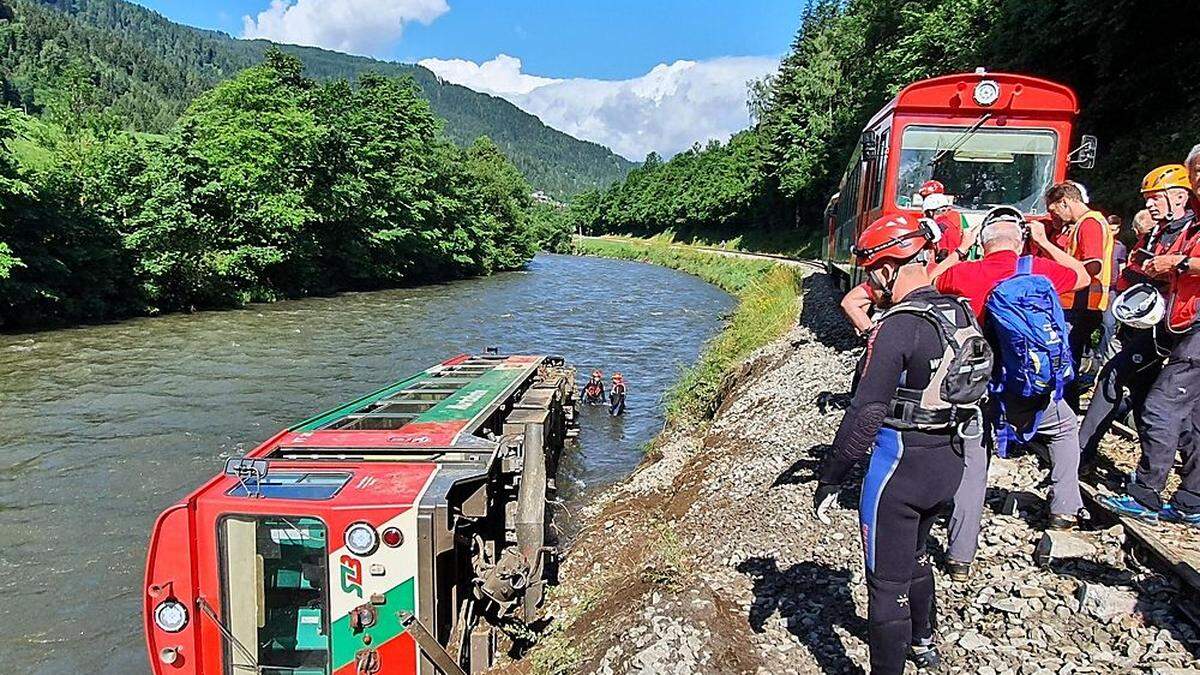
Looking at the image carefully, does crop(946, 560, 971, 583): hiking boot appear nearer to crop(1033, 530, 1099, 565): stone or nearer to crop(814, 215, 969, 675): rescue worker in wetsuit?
crop(1033, 530, 1099, 565): stone

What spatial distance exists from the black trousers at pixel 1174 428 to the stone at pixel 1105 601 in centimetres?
84

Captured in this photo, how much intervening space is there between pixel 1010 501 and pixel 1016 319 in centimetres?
196

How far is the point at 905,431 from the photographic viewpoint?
3.32 m

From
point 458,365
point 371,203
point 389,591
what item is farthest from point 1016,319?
point 371,203

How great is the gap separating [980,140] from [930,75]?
18.4 m

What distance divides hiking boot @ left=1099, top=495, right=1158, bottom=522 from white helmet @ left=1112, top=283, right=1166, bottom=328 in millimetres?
1148

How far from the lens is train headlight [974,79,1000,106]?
9438mm

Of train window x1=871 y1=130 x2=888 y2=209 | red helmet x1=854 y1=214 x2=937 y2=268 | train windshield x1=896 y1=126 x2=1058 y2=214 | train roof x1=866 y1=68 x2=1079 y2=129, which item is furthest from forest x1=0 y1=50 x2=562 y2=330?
red helmet x1=854 y1=214 x2=937 y2=268

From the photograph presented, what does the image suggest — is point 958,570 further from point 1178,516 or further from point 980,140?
point 980,140

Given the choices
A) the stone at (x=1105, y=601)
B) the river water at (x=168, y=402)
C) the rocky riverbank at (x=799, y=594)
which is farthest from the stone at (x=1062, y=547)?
the river water at (x=168, y=402)

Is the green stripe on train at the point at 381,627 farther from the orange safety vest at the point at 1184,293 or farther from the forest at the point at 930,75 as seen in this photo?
the forest at the point at 930,75

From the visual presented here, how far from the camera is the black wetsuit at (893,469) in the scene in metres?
3.23

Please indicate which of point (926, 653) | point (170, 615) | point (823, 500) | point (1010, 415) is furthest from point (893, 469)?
point (170, 615)

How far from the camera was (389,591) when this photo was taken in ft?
15.0
